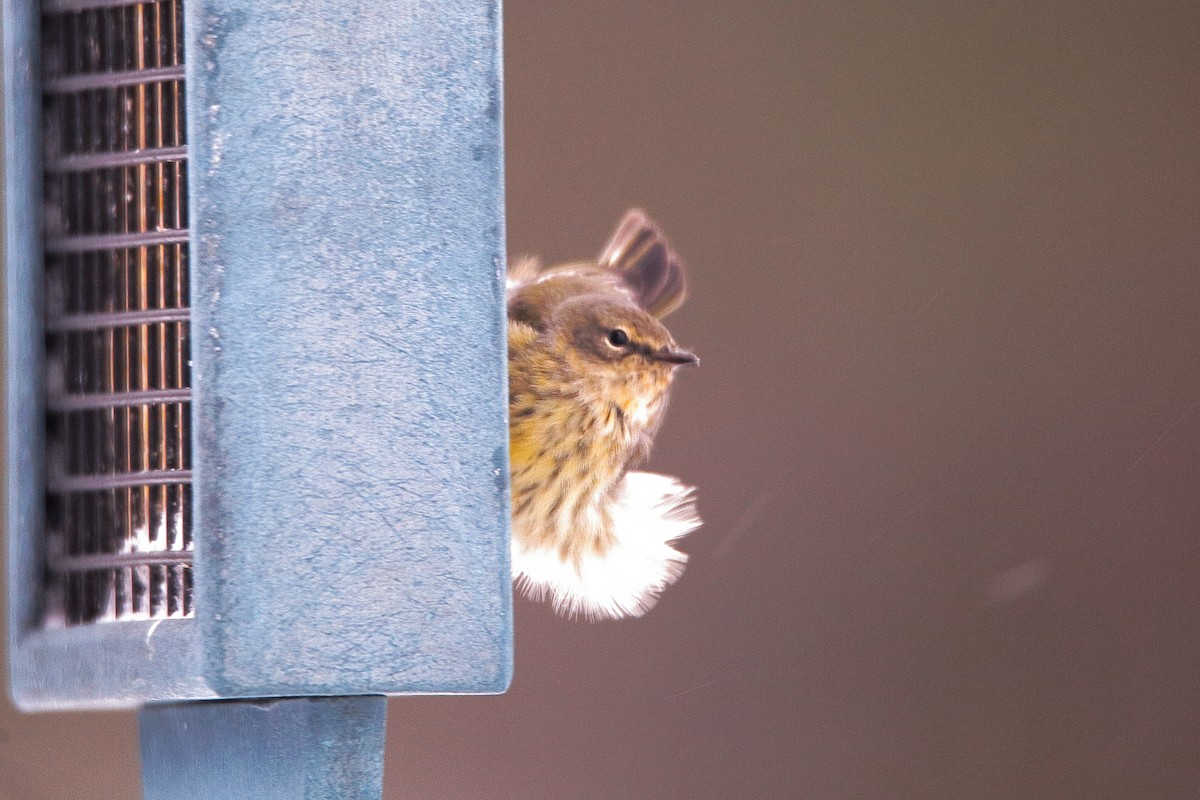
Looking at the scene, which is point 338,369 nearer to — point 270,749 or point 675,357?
point 270,749

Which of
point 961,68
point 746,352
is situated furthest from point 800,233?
point 961,68

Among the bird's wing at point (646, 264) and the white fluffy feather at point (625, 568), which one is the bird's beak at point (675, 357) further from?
the bird's wing at point (646, 264)

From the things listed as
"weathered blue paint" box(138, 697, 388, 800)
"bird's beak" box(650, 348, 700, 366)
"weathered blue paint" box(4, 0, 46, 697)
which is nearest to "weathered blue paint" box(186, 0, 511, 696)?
"weathered blue paint" box(138, 697, 388, 800)

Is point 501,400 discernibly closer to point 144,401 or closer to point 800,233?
point 144,401

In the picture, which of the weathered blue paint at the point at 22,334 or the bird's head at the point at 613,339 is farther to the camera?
the bird's head at the point at 613,339

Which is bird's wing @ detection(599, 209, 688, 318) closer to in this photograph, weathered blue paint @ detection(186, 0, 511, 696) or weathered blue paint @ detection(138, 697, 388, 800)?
weathered blue paint @ detection(186, 0, 511, 696)

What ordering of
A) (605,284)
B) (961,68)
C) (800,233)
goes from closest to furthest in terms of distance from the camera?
(605,284)
(800,233)
(961,68)

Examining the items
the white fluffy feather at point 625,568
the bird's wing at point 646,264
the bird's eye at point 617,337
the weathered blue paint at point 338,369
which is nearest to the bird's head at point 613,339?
the bird's eye at point 617,337
